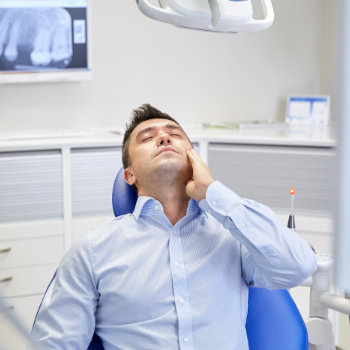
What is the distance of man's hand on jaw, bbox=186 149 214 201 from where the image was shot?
1.48m

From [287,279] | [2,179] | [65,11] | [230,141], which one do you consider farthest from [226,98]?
[287,279]

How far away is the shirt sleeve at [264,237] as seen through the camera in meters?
1.38

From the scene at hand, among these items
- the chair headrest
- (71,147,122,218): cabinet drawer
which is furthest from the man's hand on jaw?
(71,147,122,218): cabinet drawer

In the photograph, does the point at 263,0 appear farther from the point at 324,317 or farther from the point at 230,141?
the point at 230,141

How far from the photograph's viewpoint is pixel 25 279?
2.77 m

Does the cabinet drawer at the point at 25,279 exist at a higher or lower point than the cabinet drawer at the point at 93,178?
lower

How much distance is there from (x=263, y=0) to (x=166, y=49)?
6.34ft

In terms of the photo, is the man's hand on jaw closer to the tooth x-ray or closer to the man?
the man

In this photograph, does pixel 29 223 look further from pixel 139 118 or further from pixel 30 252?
pixel 139 118

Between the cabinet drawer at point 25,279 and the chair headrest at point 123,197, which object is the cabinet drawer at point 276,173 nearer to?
the cabinet drawer at point 25,279

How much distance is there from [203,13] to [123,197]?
632 millimetres

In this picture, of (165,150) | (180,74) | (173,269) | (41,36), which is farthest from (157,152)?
(180,74)

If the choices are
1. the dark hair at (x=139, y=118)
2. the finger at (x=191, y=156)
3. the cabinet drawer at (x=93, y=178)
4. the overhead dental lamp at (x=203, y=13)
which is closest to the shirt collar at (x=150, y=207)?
the finger at (x=191, y=156)

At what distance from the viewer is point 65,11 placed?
2.95 meters
